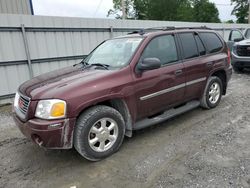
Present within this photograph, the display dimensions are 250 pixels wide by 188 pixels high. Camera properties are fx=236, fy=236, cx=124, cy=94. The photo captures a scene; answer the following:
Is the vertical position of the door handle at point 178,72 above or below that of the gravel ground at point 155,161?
above

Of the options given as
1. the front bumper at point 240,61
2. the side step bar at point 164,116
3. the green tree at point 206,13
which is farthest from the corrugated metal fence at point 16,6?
the green tree at point 206,13

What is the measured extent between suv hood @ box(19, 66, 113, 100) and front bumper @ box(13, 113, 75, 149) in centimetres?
33

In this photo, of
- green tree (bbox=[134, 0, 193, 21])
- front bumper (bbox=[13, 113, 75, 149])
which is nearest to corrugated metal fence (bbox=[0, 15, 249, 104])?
front bumper (bbox=[13, 113, 75, 149])

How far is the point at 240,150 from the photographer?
3457mm

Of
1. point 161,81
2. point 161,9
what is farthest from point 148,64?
point 161,9

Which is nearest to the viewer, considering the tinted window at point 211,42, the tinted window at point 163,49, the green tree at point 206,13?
the tinted window at point 163,49

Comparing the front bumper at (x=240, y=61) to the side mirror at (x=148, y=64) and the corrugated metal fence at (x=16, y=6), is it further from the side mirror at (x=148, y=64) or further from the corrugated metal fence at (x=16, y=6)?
the corrugated metal fence at (x=16, y=6)

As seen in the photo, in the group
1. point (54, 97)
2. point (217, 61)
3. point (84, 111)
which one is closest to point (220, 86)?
point (217, 61)

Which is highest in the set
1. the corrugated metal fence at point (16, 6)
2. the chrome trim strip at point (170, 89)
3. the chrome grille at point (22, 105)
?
the corrugated metal fence at point (16, 6)

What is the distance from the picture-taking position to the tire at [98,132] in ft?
10.2

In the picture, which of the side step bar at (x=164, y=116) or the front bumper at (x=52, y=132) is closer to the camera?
the front bumper at (x=52, y=132)

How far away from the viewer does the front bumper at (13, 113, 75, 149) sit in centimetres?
292

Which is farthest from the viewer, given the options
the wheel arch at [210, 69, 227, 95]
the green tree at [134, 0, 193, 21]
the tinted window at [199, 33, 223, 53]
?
the green tree at [134, 0, 193, 21]

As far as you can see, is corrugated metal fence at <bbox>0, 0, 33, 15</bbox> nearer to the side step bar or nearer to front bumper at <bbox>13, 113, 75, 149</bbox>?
front bumper at <bbox>13, 113, 75, 149</bbox>
